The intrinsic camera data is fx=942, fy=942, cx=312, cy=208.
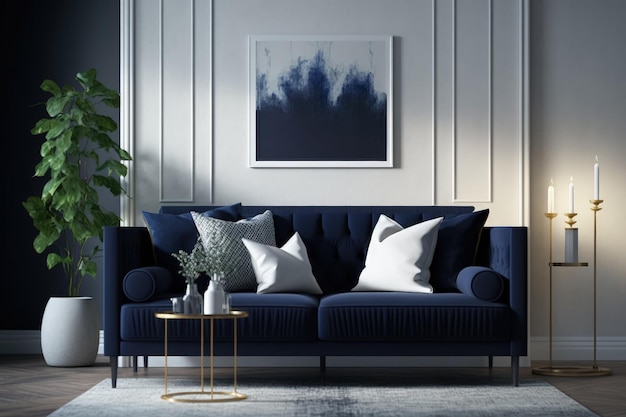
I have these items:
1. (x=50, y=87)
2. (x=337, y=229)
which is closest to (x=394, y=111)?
(x=337, y=229)

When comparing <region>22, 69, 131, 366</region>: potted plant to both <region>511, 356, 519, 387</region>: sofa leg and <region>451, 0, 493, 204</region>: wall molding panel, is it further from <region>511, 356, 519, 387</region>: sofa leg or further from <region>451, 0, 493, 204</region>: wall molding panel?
<region>511, 356, 519, 387</region>: sofa leg

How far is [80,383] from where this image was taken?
4676mm

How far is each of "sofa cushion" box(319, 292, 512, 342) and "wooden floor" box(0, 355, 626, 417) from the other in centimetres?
51

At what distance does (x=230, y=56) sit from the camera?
5.56 meters

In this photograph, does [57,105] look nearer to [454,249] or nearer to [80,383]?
[80,383]

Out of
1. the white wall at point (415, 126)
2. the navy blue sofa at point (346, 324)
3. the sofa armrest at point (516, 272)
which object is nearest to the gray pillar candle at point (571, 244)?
the white wall at point (415, 126)

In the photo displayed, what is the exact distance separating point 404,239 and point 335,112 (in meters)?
1.04

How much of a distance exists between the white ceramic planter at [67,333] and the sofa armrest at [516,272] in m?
2.31

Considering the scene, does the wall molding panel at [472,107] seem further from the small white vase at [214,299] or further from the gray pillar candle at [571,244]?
the small white vase at [214,299]

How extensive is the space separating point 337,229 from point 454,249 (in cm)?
66

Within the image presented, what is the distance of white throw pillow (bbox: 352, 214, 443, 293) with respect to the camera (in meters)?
4.79

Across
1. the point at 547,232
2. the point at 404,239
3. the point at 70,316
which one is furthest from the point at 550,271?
the point at 70,316

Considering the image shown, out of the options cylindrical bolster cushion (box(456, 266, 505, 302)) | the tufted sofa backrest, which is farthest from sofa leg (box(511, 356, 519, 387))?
the tufted sofa backrest

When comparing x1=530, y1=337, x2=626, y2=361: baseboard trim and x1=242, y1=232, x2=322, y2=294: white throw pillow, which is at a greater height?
x1=242, y1=232, x2=322, y2=294: white throw pillow
